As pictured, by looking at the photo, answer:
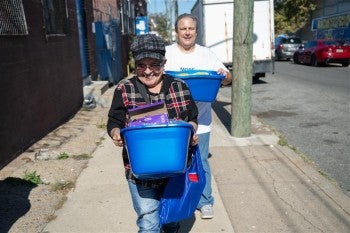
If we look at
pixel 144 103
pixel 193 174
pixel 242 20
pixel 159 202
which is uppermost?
pixel 242 20

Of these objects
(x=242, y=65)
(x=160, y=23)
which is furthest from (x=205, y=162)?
(x=160, y=23)

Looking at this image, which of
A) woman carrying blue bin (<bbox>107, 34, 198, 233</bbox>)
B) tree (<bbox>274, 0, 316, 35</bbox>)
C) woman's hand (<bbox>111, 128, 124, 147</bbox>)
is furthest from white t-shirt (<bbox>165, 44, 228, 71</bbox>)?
tree (<bbox>274, 0, 316, 35</bbox>)

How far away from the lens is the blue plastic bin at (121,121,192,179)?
7.30 ft

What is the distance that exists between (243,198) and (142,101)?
220cm

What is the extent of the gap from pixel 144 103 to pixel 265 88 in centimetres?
1175

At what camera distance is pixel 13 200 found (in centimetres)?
427

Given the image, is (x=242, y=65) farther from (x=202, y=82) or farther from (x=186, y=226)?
(x=186, y=226)

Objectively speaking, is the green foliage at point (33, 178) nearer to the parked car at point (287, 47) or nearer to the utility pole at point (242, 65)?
the utility pole at point (242, 65)

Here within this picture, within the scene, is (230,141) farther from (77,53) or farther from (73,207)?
(77,53)

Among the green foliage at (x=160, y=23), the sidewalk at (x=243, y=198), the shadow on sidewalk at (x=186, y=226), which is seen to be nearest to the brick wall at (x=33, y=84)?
the sidewalk at (x=243, y=198)

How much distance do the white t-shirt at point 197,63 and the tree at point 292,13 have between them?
3828 cm

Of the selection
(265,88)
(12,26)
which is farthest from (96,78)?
(12,26)

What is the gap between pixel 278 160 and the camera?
5.53 meters

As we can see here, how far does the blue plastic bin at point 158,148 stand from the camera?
→ 7.30 feet
